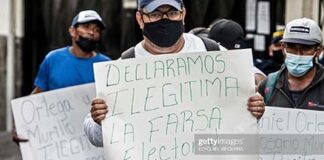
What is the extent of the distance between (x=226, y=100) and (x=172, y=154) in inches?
13.5

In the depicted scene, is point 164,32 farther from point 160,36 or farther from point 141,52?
point 141,52

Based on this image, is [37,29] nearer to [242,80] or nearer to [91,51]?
[91,51]

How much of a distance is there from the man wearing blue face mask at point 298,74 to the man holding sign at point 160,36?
113 cm

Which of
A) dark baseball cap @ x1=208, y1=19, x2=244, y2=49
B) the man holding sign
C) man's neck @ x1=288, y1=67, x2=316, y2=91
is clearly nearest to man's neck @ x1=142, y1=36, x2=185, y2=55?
the man holding sign

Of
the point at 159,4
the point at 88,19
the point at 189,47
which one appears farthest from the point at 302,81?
the point at 88,19

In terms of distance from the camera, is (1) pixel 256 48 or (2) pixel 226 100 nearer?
(2) pixel 226 100

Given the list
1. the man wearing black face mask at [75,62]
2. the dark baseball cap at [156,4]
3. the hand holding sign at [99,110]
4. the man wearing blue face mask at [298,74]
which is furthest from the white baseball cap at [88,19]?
the hand holding sign at [99,110]

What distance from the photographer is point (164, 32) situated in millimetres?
4859

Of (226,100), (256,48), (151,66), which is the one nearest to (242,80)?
(226,100)

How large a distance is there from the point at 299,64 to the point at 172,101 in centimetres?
136

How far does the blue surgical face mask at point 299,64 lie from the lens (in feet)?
19.8

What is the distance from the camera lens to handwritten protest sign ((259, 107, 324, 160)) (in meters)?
5.87

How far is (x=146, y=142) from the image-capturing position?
15.9 ft

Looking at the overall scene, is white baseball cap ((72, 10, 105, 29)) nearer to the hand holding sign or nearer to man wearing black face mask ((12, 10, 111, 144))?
man wearing black face mask ((12, 10, 111, 144))
